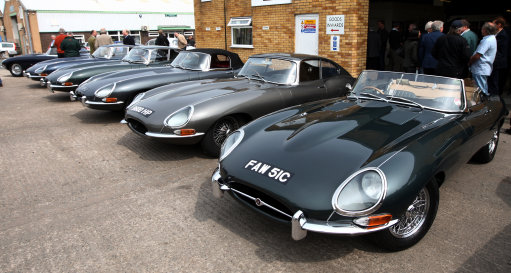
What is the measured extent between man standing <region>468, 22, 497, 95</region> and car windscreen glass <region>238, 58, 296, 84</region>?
10.6ft

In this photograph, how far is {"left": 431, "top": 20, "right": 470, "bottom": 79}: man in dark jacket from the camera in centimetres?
633

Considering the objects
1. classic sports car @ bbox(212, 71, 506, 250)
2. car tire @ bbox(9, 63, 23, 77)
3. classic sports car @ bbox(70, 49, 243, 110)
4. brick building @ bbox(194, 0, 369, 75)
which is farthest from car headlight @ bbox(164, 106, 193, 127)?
car tire @ bbox(9, 63, 23, 77)

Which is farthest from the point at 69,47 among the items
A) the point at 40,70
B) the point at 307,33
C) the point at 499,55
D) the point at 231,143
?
the point at 499,55

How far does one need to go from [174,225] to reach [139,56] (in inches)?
280

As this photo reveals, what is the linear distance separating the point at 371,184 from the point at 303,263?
2.59 ft

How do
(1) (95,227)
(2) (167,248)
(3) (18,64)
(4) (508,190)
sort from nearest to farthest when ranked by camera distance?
(2) (167,248) → (1) (95,227) → (4) (508,190) → (3) (18,64)

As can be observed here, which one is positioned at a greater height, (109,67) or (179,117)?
(109,67)

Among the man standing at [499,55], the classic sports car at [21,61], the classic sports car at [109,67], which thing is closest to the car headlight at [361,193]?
the man standing at [499,55]

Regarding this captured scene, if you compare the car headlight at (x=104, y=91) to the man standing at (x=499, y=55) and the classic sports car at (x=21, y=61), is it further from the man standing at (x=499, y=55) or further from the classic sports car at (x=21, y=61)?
the classic sports car at (x=21, y=61)

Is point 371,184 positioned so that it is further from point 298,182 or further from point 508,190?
point 508,190

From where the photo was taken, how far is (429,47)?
7434 mm

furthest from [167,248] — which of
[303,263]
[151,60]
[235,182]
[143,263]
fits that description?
[151,60]

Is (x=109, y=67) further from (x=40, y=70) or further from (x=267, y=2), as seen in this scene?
(x=267, y=2)

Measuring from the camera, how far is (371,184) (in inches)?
101
